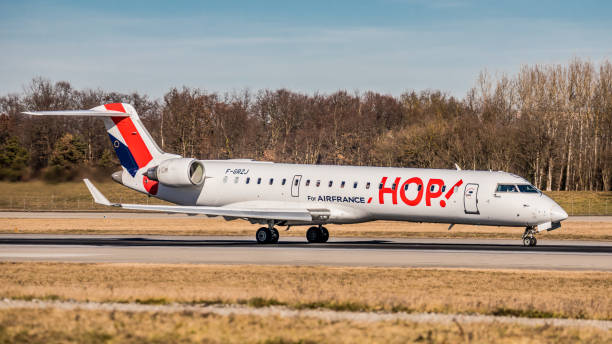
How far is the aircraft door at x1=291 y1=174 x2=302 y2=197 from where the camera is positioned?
38.3 metres

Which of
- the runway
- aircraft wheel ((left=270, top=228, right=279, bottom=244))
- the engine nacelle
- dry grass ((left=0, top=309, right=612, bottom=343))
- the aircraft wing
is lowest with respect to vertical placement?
dry grass ((left=0, top=309, right=612, bottom=343))

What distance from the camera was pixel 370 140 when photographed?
107688 millimetres

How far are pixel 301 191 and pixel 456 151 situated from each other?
54.9 meters

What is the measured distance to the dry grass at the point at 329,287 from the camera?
56.0ft

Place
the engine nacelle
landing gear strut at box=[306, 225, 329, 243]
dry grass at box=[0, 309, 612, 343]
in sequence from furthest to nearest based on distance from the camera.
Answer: the engine nacelle, landing gear strut at box=[306, 225, 329, 243], dry grass at box=[0, 309, 612, 343]

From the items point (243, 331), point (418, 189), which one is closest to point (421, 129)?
point (418, 189)

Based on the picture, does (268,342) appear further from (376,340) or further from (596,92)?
(596,92)

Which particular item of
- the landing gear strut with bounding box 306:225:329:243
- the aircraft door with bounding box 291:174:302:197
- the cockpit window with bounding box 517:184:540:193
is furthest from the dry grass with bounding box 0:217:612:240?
the cockpit window with bounding box 517:184:540:193

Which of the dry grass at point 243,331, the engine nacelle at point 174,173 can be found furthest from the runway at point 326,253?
the dry grass at point 243,331

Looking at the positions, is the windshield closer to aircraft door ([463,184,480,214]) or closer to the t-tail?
aircraft door ([463,184,480,214])

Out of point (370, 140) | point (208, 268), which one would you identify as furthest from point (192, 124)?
point (208, 268)

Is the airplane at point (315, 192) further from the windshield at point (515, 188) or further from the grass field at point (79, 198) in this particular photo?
the grass field at point (79, 198)

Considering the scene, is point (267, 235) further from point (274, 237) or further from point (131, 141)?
point (131, 141)

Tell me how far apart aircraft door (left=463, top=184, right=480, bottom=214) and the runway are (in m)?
1.59
